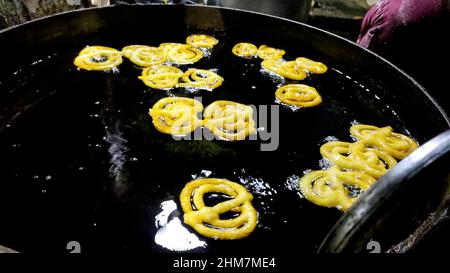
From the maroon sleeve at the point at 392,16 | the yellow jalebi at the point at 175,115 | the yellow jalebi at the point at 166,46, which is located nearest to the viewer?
the yellow jalebi at the point at 175,115

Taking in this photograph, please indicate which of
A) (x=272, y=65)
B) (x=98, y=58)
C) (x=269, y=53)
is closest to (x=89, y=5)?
(x=98, y=58)

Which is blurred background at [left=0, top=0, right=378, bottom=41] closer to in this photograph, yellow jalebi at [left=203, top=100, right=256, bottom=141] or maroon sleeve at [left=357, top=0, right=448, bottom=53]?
maroon sleeve at [left=357, top=0, right=448, bottom=53]

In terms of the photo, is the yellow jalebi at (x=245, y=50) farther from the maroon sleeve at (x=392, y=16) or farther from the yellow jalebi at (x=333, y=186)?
the yellow jalebi at (x=333, y=186)

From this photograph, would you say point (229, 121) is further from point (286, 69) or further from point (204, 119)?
point (286, 69)

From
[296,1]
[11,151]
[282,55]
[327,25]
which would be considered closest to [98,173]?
[11,151]

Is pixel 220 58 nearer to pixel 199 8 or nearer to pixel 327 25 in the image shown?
pixel 199 8

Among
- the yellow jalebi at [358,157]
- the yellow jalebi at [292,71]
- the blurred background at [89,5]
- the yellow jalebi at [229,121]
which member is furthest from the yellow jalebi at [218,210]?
the blurred background at [89,5]
